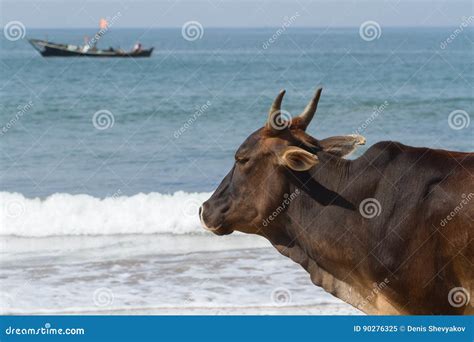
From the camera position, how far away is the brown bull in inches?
Result: 302

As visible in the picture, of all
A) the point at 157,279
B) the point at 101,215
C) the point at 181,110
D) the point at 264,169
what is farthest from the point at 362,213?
the point at 181,110

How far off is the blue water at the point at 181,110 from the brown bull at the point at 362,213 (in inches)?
405

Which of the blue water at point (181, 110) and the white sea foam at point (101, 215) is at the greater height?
the blue water at point (181, 110)

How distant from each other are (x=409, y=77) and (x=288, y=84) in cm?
467

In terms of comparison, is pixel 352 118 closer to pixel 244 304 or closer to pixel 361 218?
pixel 244 304

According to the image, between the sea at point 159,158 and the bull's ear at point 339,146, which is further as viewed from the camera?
the sea at point 159,158

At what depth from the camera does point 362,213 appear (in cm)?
805

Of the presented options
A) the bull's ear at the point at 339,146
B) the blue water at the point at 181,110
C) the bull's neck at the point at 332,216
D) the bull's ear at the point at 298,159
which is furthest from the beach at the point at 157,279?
the blue water at the point at 181,110

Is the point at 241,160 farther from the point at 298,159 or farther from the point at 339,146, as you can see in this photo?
the point at 339,146

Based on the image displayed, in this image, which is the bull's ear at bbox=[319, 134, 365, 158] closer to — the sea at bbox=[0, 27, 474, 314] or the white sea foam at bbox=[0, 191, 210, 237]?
the sea at bbox=[0, 27, 474, 314]

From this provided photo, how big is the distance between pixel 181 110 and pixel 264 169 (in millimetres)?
23262

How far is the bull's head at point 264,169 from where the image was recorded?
26.4 ft

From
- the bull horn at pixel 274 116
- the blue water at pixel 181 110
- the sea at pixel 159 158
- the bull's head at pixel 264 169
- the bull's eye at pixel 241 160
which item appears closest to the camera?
the bull horn at pixel 274 116

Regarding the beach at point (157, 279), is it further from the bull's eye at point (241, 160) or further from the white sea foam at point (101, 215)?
the bull's eye at point (241, 160)
